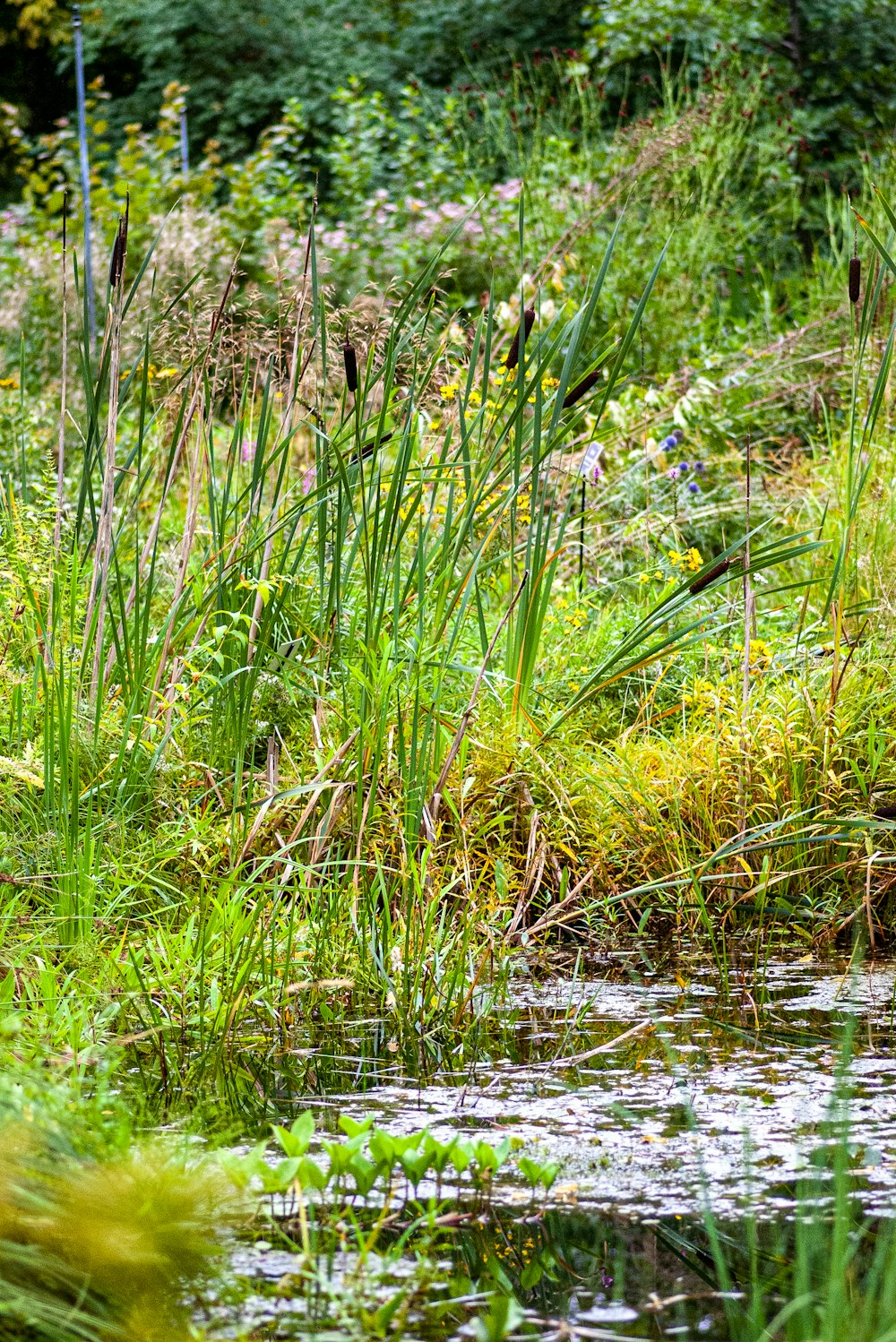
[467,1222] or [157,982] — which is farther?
[157,982]

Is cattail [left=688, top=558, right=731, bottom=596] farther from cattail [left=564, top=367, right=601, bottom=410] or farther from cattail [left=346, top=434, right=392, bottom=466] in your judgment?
cattail [left=346, top=434, right=392, bottom=466]

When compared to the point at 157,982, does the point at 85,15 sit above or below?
above

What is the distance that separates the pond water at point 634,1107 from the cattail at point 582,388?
1.33 metres

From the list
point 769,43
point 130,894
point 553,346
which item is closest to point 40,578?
point 130,894

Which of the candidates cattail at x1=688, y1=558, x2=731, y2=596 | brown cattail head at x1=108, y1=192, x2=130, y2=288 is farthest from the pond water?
brown cattail head at x1=108, y1=192, x2=130, y2=288

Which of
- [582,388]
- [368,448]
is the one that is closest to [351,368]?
[368,448]

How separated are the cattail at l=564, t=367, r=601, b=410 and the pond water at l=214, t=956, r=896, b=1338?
1326 mm

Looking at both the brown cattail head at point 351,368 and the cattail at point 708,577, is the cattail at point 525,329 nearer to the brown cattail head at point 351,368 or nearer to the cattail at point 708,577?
the brown cattail head at point 351,368

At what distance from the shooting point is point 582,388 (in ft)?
11.0

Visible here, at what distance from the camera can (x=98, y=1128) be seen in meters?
1.86

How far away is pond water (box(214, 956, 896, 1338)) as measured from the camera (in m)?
1.82

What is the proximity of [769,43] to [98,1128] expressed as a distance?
1158cm

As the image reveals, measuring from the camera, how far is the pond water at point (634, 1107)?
5.97ft

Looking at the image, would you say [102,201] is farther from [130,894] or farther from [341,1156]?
[341,1156]
